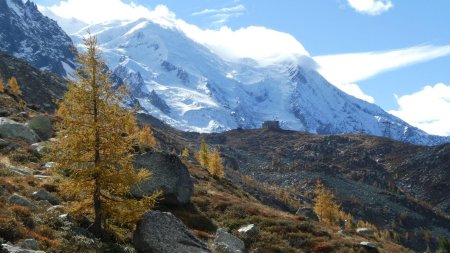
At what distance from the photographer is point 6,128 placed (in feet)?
186

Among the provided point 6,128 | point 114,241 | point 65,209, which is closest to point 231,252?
point 114,241

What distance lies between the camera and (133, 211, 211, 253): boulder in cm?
2546

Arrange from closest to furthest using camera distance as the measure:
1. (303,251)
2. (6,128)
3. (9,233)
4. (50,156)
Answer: (9,233) → (50,156) → (303,251) → (6,128)

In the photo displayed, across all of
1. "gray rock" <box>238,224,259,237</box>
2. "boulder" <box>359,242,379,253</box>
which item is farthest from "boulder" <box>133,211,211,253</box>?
"boulder" <box>359,242,379,253</box>

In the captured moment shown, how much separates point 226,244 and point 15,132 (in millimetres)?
34538

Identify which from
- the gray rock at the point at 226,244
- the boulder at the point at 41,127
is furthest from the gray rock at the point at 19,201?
the boulder at the point at 41,127

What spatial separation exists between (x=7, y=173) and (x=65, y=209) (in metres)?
11.8

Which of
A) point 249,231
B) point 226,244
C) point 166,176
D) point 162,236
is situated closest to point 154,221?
point 162,236

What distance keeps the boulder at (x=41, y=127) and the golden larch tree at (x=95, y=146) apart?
40.9 meters

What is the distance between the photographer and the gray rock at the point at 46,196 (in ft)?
101

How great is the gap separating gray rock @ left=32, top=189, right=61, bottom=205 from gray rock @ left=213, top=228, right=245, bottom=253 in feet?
33.8

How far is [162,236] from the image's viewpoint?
2583 cm

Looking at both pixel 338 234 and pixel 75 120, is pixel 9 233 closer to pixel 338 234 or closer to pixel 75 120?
pixel 75 120

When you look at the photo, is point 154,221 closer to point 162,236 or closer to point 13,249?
point 162,236
